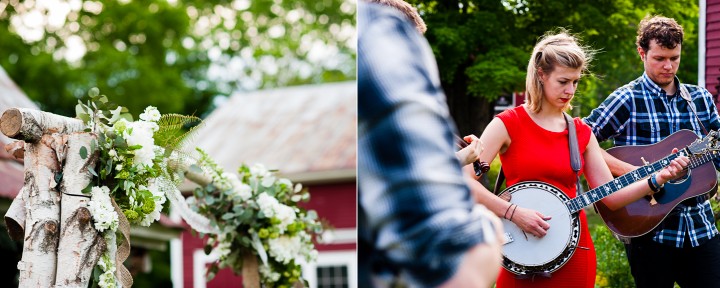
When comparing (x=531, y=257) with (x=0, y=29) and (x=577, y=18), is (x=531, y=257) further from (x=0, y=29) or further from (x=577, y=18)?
(x=0, y=29)

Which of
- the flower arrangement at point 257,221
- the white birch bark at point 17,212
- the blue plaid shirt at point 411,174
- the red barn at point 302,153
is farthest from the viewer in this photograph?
the red barn at point 302,153

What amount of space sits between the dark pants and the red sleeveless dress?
1.58 feet

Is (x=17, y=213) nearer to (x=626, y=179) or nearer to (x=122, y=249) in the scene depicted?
(x=122, y=249)

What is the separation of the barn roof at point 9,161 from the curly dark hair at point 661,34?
22.0ft

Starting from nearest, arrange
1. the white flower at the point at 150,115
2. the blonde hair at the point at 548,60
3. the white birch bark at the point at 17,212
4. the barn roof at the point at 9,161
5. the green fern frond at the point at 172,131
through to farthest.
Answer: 1. the blonde hair at the point at 548,60
2. the white birch bark at the point at 17,212
3. the white flower at the point at 150,115
4. the green fern frond at the point at 172,131
5. the barn roof at the point at 9,161

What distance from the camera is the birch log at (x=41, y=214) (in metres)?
3.30

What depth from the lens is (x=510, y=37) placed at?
5332mm

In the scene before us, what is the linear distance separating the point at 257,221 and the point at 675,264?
2.41m

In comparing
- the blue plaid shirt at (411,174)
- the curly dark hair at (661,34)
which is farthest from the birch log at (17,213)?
the blue plaid shirt at (411,174)

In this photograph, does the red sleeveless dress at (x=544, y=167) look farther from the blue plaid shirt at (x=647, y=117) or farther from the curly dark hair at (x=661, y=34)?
the curly dark hair at (x=661, y=34)

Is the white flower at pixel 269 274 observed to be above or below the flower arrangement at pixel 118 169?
below

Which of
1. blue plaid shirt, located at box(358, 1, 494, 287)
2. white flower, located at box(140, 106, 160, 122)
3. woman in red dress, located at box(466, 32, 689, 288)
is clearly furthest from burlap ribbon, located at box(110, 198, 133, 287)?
blue plaid shirt, located at box(358, 1, 494, 287)

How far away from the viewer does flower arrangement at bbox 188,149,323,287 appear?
5.20 m

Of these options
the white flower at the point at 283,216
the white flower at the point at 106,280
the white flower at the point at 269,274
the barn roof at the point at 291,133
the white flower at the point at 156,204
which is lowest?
the white flower at the point at 106,280
